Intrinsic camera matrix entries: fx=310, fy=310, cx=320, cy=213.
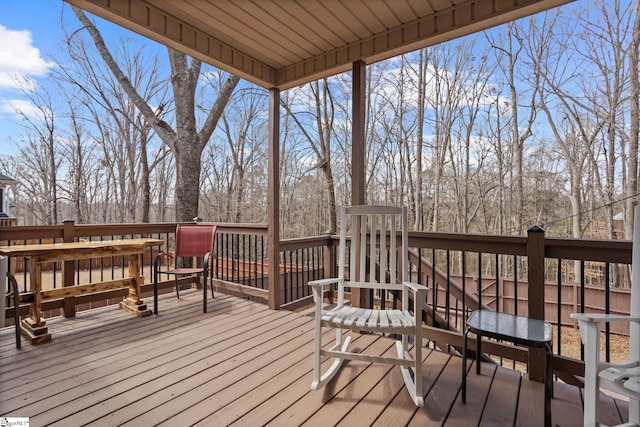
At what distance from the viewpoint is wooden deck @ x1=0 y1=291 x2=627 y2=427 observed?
1.66 m

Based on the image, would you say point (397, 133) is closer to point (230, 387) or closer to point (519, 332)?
point (519, 332)

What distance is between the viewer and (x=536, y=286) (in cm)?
209

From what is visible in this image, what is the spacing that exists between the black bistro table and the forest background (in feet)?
17.4

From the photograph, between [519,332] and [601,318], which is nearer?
[601,318]

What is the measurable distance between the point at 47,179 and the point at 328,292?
10.7 m

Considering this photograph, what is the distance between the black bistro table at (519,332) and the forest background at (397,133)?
17.4 feet

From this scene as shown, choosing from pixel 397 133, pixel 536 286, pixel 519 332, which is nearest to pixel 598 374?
pixel 519 332

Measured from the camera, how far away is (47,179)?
991cm

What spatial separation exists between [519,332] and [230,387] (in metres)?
1.71

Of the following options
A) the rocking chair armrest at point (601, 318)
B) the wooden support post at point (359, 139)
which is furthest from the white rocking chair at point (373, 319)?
the rocking chair armrest at point (601, 318)

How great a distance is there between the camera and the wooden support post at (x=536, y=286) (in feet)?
6.76

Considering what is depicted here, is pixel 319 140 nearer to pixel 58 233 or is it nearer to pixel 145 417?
pixel 58 233

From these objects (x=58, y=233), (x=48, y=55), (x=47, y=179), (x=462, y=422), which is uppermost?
(x=48, y=55)

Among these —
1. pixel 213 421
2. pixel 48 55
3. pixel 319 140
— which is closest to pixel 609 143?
→ pixel 319 140
